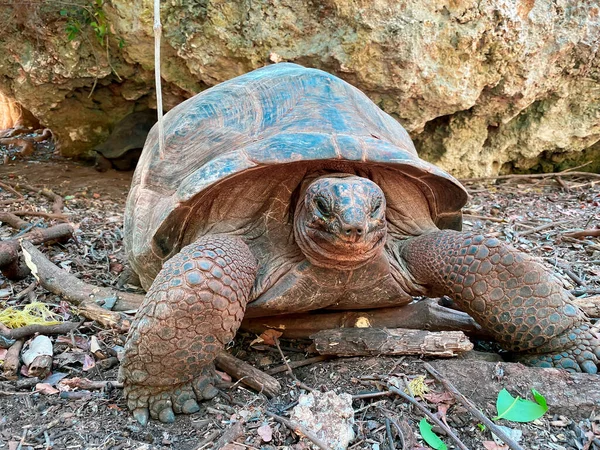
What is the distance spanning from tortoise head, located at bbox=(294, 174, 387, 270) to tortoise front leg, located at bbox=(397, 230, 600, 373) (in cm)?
44

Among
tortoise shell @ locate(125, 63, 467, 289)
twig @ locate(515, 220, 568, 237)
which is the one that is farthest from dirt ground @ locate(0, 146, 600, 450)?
twig @ locate(515, 220, 568, 237)

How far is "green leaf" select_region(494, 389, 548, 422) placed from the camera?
194cm

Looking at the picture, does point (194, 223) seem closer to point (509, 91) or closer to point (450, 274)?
point (450, 274)

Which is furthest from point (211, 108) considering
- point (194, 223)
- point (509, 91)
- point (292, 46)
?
point (509, 91)

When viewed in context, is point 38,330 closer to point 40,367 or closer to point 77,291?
point 40,367

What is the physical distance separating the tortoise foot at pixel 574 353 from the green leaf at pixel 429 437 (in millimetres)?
811

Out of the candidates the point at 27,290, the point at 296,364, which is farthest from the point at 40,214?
the point at 296,364

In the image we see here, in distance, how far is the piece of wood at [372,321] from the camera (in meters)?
2.58

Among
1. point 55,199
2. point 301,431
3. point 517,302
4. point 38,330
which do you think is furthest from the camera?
point 55,199

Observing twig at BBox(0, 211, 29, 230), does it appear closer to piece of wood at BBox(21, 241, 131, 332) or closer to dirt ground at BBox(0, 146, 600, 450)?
piece of wood at BBox(21, 241, 131, 332)

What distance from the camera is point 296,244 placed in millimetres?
2449

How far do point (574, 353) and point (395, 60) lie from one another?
409 centimetres

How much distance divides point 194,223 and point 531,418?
1.76m

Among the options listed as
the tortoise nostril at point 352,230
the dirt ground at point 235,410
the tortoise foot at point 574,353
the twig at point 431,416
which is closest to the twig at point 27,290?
the dirt ground at point 235,410
